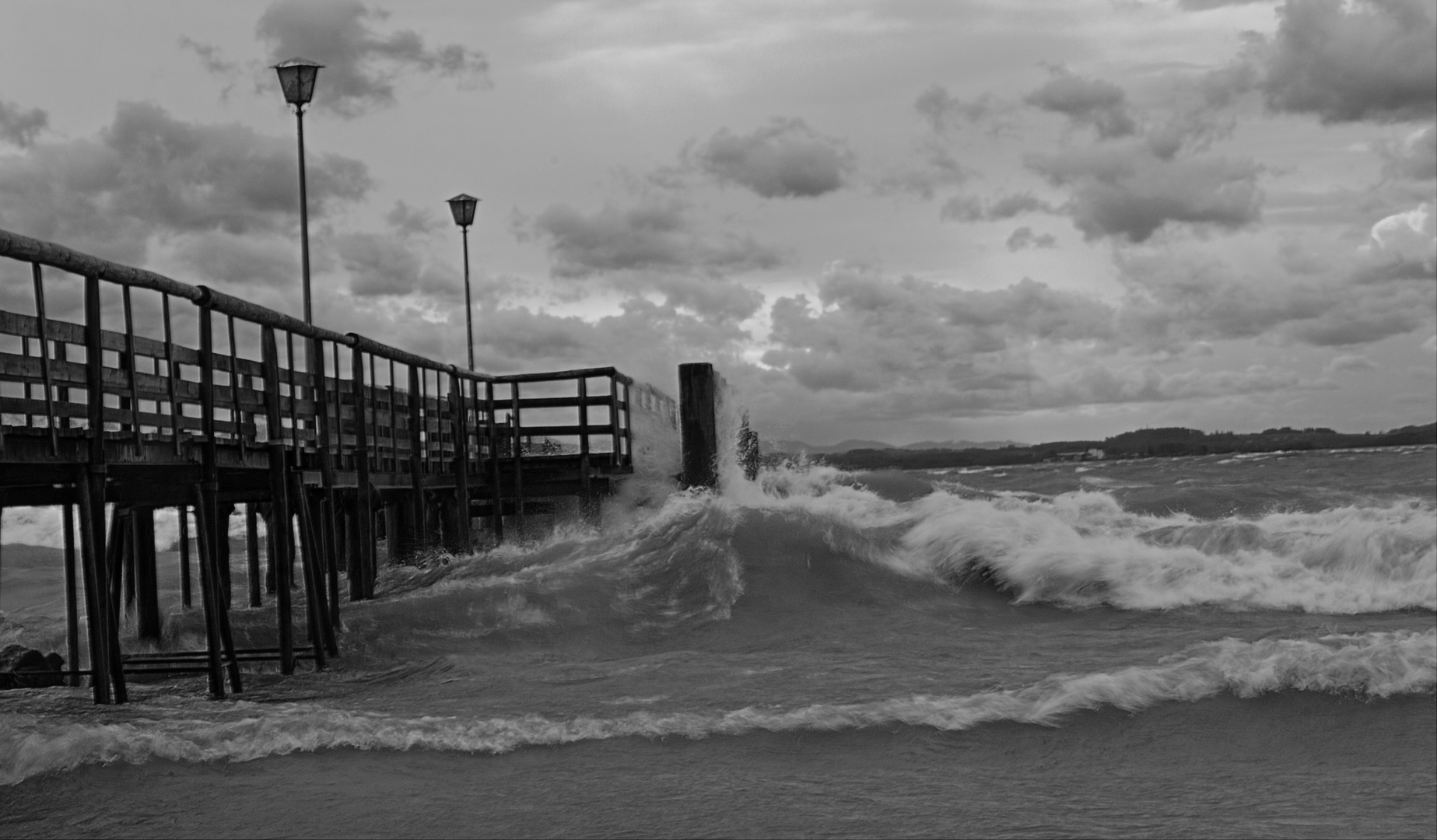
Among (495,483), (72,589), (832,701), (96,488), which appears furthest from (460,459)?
(832,701)

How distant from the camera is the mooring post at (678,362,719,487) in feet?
64.6

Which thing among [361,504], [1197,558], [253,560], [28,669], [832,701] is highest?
[361,504]

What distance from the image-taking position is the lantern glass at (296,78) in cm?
1759

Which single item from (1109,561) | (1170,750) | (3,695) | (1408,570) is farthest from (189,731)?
(1408,570)

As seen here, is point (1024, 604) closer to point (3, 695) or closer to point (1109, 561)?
point (1109, 561)

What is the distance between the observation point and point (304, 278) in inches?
682

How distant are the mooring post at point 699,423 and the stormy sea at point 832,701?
1.81m

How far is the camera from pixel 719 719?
30.3 feet

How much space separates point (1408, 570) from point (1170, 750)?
6825 mm

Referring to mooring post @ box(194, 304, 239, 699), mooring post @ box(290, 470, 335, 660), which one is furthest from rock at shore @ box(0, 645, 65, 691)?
mooring post @ box(290, 470, 335, 660)

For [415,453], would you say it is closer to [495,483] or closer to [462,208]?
[495,483]

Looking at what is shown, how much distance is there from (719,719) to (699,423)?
1083cm

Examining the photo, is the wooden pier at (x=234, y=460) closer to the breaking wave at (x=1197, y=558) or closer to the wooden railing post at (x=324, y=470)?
the wooden railing post at (x=324, y=470)

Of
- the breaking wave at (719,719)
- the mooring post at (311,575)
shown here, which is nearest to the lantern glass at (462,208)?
the mooring post at (311,575)
